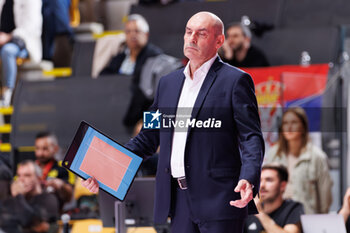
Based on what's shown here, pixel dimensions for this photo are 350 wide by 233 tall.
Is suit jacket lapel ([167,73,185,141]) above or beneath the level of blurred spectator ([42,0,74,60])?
beneath

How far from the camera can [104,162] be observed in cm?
247

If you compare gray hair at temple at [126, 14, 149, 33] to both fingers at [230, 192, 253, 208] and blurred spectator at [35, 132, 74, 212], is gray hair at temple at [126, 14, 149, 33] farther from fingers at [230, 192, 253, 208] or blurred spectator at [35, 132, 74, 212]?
fingers at [230, 192, 253, 208]

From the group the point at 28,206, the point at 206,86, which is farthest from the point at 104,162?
the point at 28,206

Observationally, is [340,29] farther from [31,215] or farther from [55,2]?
[31,215]

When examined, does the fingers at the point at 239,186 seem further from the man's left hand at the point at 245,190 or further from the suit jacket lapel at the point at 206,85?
the suit jacket lapel at the point at 206,85

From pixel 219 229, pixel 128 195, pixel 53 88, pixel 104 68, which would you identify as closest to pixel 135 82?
pixel 104 68

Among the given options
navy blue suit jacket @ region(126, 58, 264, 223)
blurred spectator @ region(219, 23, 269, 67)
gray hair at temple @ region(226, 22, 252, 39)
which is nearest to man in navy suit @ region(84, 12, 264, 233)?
navy blue suit jacket @ region(126, 58, 264, 223)

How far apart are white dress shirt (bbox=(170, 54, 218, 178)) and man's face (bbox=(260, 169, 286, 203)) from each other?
0.97m

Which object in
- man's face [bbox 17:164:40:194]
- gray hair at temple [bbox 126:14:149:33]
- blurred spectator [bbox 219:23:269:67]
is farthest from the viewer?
gray hair at temple [bbox 126:14:149:33]

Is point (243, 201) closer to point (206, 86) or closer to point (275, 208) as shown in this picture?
point (206, 86)

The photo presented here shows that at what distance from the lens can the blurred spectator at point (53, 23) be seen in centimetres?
356

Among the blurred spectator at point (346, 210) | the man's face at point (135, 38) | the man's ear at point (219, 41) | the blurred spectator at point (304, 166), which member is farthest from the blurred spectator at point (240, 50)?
the blurred spectator at point (346, 210)

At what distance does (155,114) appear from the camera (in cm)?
254

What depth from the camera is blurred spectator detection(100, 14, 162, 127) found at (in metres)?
3.29
